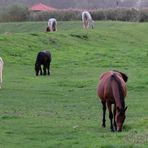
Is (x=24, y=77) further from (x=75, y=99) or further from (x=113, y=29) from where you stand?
(x=113, y=29)

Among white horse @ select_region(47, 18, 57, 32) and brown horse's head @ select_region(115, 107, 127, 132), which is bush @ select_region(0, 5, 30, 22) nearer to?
white horse @ select_region(47, 18, 57, 32)

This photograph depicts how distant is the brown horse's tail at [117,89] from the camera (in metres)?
13.9

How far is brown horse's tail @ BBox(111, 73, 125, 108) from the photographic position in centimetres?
1391

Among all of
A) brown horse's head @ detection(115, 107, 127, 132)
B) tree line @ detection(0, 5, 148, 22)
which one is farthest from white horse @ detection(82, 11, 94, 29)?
brown horse's head @ detection(115, 107, 127, 132)

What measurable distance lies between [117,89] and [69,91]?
10280mm

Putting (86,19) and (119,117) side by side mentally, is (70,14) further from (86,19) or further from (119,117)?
(119,117)

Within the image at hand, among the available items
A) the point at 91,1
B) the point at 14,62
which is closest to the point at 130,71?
the point at 14,62

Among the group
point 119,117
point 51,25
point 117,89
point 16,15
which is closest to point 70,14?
point 16,15

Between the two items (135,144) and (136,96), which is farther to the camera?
(136,96)

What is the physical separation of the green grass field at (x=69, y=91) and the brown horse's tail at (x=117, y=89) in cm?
78

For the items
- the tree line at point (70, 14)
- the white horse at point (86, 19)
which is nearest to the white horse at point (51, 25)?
the white horse at point (86, 19)

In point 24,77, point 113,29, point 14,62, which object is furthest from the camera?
point 113,29

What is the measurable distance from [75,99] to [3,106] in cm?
352

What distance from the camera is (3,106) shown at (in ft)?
62.7
